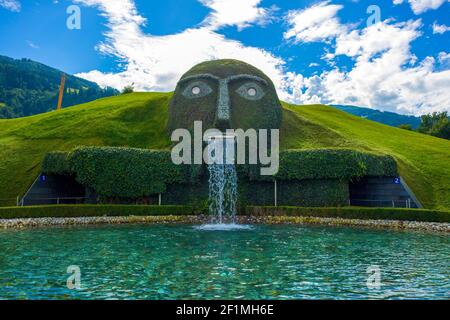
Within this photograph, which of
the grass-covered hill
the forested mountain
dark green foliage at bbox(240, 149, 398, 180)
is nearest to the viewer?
dark green foliage at bbox(240, 149, 398, 180)

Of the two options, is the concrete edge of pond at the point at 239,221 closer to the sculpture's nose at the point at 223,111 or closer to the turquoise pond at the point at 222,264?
the turquoise pond at the point at 222,264

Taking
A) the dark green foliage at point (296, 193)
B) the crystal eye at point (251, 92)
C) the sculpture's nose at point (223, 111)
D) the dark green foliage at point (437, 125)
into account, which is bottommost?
the dark green foliage at point (296, 193)

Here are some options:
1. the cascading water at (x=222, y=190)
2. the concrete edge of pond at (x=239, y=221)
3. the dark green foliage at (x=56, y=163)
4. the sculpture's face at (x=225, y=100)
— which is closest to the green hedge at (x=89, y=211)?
the concrete edge of pond at (x=239, y=221)

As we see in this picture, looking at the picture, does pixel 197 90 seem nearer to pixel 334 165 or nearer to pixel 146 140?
pixel 146 140

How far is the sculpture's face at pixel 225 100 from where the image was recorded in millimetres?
37406

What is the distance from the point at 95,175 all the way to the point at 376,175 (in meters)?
24.4

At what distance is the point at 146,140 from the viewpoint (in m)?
42.0

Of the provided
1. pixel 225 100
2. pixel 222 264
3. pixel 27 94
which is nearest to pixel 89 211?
pixel 225 100

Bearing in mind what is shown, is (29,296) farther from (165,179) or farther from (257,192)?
(257,192)

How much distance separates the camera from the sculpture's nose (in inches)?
1409

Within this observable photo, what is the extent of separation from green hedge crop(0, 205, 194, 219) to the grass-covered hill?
A: 5735 mm

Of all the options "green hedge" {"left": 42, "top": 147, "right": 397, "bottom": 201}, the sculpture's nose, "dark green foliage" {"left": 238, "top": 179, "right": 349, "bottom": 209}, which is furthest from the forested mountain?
"dark green foliage" {"left": 238, "top": 179, "right": 349, "bottom": 209}

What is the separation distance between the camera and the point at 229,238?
20125 mm

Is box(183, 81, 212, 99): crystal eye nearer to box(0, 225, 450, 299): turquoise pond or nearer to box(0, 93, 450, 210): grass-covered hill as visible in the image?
box(0, 93, 450, 210): grass-covered hill
